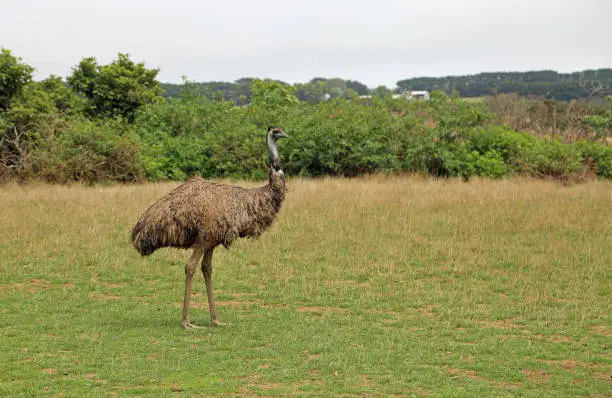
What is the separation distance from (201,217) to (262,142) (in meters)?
15.0

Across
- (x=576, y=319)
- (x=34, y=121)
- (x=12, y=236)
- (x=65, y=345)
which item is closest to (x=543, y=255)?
(x=576, y=319)

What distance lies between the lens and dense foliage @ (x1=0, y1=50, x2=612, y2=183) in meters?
23.0

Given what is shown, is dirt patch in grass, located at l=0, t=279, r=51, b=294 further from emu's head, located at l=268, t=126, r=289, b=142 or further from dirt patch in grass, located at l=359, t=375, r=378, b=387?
dirt patch in grass, located at l=359, t=375, r=378, b=387

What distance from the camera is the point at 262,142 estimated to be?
955 inches

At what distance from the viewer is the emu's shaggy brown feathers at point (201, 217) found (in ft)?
30.9

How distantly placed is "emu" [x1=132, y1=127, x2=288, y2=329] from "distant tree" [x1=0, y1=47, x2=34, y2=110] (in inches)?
660

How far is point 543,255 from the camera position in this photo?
13812 millimetres

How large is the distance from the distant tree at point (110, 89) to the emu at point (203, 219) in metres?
20.6

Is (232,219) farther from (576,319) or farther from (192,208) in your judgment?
(576,319)

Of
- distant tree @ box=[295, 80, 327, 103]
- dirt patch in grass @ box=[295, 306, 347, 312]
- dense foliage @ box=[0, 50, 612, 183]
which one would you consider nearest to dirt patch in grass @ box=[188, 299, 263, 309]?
dirt patch in grass @ box=[295, 306, 347, 312]

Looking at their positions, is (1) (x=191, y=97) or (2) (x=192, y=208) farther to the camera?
(1) (x=191, y=97)

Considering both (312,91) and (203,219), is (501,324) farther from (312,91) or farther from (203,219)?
(312,91)

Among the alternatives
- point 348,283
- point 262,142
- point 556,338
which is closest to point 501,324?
point 556,338

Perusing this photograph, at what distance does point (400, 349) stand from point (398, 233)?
22.3ft
